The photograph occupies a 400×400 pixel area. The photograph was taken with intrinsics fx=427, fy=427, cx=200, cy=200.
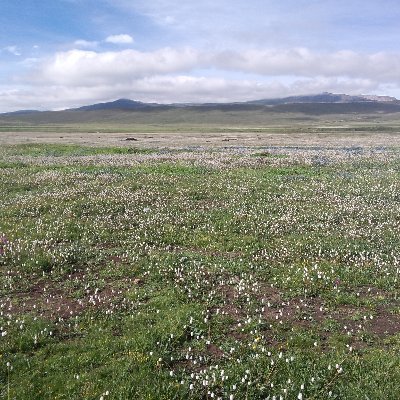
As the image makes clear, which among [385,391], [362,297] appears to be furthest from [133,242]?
[385,391]

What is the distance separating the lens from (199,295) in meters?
13.5

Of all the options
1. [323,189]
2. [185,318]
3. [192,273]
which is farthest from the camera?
[323,189]

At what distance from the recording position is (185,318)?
11781 mm

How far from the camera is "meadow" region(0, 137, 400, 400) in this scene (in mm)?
9297

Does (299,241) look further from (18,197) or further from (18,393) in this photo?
(18,197)

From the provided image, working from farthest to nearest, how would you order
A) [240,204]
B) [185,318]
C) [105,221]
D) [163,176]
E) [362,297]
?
1. [163,176]
2. [240,204]
3. [105,221]
4. [362,297]
5. [185,318]

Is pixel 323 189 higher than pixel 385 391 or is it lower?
higher

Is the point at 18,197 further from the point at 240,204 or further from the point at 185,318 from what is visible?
the point at 185,318

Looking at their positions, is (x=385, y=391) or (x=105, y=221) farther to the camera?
(x=105, y=221)

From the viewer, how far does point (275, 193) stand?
2770cm

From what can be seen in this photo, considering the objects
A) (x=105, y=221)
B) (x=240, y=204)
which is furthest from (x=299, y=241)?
(x=105, y=221)

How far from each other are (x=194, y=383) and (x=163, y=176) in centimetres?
2620

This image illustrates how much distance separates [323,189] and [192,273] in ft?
55.1

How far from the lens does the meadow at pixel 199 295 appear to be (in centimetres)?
930
